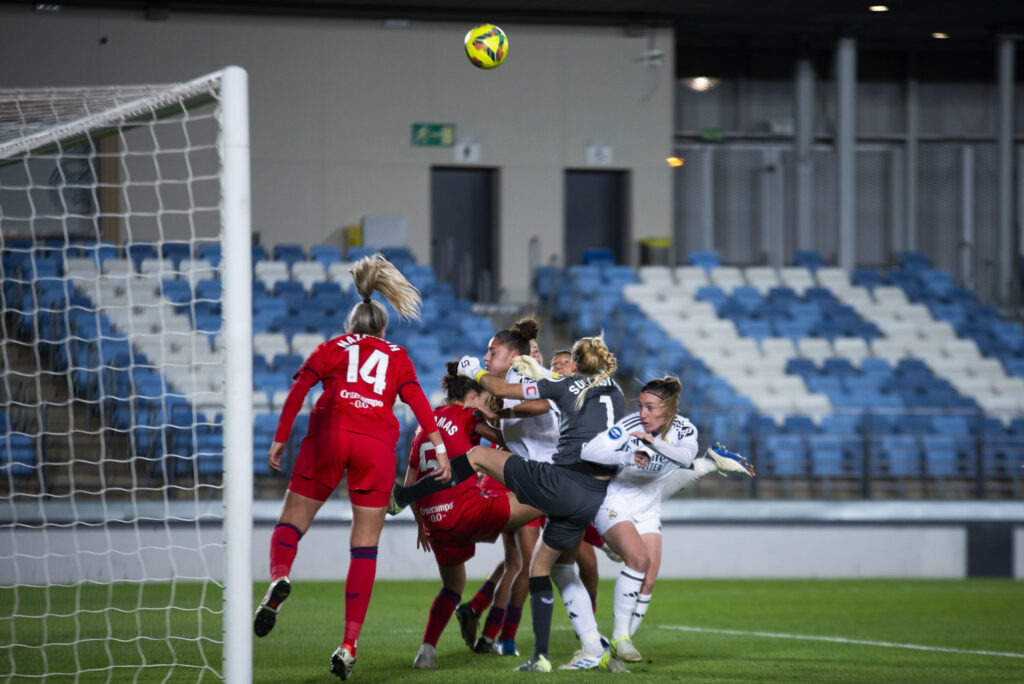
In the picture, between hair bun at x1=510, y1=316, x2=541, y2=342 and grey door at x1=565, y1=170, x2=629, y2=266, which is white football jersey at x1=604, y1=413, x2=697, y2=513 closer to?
hair bun at x1=510, y1=316, x2=541, y2=342

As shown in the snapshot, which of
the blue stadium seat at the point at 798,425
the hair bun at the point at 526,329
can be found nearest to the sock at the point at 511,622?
the hair bun at the point at 526,329

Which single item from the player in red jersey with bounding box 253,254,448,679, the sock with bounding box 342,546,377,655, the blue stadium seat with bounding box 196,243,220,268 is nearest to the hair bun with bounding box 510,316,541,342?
the player in red jersey with bounding box 253,254,448,679

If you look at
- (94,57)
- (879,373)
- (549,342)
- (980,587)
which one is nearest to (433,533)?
(980,587)

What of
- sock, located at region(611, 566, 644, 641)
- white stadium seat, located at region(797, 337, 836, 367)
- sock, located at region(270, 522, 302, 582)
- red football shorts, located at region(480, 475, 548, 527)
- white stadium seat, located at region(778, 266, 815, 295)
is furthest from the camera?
white stadium seat, located at region(778, 266, 815, 295)

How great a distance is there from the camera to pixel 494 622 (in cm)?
680

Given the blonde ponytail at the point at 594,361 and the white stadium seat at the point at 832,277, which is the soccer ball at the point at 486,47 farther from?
the white stadium seat at the point at 832,277

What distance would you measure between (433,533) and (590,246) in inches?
582

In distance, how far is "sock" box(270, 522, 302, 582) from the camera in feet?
17.8

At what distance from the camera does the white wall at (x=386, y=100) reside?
18.0 m

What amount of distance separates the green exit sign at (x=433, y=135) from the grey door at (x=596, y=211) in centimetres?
226

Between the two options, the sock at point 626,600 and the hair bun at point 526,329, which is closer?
the sock at point 626,600

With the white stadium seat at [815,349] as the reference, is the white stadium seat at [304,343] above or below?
above

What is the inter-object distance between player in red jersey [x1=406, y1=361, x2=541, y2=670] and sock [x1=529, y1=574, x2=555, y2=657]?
445 mm

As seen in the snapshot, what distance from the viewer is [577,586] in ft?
20.5
